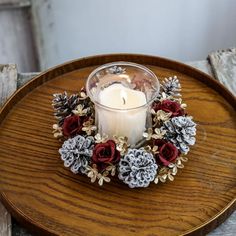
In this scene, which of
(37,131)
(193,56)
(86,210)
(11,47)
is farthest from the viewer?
(193,56)

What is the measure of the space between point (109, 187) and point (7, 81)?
328 mm

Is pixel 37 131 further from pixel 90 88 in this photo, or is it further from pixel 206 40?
pixel 206 40

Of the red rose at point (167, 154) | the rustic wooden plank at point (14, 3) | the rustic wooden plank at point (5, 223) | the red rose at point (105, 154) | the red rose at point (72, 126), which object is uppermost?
the rustic wooden plank at point (14, 3)

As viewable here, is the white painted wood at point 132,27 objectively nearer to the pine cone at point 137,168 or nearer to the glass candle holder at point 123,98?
the glass candle holder at point 123,98

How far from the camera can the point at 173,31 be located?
130cm

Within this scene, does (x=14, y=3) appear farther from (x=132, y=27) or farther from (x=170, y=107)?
(x=170, y=107)

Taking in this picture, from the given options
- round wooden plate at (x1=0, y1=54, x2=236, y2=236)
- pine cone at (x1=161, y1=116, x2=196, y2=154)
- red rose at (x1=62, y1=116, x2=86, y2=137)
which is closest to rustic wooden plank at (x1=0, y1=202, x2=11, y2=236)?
round wooden plate at (x1=0, y1=54, x2=236, y2=236)

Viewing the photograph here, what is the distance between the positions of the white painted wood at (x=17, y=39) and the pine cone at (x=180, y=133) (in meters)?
0.67

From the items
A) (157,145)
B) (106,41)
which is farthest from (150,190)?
(106,41)

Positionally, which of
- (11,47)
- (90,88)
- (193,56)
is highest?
(90,88)

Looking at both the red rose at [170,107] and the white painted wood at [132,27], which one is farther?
the white painted wood at [132,27]

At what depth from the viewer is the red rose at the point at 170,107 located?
2.21 feet

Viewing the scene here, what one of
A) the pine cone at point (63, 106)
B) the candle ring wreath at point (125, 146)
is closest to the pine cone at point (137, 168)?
the candle ring wreath at point (125, 146)

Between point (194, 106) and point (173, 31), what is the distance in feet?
1.90
